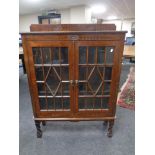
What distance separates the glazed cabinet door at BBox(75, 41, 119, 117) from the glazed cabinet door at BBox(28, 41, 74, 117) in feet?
0.27

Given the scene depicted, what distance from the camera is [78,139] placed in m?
1.63

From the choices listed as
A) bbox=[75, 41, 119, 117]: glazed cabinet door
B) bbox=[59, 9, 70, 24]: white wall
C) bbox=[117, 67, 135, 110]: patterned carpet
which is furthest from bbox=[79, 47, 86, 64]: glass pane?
bbox=[59, 9, 70, 24]: white wall

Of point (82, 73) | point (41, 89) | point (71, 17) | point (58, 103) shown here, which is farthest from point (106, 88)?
point (71, 17)

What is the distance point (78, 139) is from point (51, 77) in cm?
73

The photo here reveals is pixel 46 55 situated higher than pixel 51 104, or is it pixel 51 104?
pixel 46 55

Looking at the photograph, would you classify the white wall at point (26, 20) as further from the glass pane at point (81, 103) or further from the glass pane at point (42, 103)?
the glass pane at point (81, 103)

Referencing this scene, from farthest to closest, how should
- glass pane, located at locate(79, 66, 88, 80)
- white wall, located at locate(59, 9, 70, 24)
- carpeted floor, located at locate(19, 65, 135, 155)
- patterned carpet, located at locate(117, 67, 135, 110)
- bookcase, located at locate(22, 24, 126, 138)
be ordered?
white wall, located at locate(59, 9, 70, 24) < patterned carpet, located at locate(117, 67, 135, 110) < carpeted floor, located at locate(19, 65, 135, 155) < glass pane, located at locate(79, 66, 88, 80) < bookcase, located at locate(22, 24, 126, 138)

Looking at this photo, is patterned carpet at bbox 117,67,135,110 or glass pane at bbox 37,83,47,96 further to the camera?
patterned carpet at bbox 117,67,135,110

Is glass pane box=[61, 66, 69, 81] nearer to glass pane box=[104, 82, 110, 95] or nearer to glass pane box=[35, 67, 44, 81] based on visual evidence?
glass pane box=[35, 67, 44, 81]

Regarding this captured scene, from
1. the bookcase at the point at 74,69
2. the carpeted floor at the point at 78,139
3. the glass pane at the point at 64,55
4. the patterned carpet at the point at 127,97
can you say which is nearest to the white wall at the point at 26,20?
the patterned carpet at the point at 127,97

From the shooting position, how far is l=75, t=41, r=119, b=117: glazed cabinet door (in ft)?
4.24

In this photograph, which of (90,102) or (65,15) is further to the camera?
(65,15)

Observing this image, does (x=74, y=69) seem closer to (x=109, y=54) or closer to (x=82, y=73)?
(x=82, y=73)
